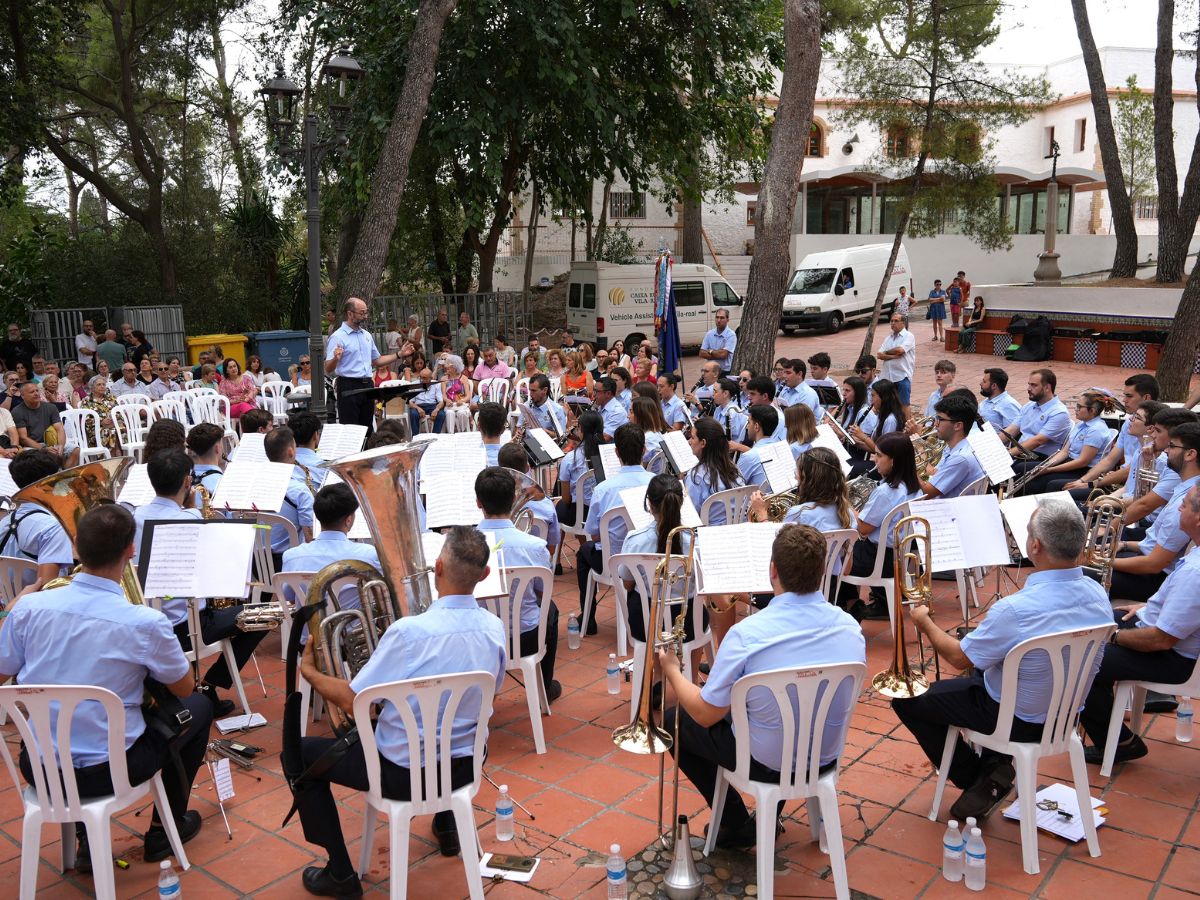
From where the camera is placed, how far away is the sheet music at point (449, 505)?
5406mm

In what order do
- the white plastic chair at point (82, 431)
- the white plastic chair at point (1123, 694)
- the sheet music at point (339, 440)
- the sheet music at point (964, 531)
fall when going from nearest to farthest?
the white plastic chair at point (1123, 694) < the sheet music at point (964, 531) < the sheet music at point (339, 440) < the white plastic chair at point (82, 431)

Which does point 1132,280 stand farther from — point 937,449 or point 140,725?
point 140,725

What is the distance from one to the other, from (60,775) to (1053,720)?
3.33 meters

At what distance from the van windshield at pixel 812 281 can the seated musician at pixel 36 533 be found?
22.0 metres

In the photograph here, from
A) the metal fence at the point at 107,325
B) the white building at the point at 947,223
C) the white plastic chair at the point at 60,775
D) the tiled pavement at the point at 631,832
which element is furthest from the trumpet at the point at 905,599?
the white building at the point at 947,223

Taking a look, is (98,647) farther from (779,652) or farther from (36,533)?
(779,652)

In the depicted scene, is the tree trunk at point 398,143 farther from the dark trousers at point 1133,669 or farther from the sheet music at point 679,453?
the dark trousers at point 1133,669

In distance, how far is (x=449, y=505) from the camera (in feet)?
17.9

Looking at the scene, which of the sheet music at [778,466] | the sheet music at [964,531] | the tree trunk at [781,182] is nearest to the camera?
the sheet music at [964,531]

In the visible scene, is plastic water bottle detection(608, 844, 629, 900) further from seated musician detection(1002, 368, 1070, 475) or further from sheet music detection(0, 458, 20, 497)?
seated musician detection(1002, 368, 1070, 475)

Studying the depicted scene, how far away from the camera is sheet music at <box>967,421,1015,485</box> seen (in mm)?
6352

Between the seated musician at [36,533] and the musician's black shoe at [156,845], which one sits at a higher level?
the seated musician at [36,533]

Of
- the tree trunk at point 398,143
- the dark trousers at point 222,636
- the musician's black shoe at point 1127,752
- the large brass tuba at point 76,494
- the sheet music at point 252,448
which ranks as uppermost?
the tree trunk at point 398,143

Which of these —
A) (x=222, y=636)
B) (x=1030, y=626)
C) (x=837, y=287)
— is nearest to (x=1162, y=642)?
(x=1030, y=626)
